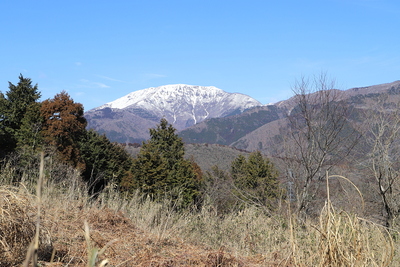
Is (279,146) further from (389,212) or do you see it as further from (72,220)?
(72,220)

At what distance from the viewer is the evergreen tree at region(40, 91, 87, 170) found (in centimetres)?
2864

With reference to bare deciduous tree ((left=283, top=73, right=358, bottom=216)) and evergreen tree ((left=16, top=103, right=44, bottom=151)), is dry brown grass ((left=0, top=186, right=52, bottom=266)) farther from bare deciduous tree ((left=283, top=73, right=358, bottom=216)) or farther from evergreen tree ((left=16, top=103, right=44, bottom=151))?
evergreen tree ((left=16, top=103, right=44, bottom=151))

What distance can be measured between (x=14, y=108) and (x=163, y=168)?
14.6m

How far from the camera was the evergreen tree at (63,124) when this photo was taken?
2864 centimetres

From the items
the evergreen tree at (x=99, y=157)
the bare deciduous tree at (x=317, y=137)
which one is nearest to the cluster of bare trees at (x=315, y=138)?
the bare deciduous tree at (x=317, y=137)

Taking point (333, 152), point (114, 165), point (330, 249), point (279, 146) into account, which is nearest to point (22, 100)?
point (114, 165)

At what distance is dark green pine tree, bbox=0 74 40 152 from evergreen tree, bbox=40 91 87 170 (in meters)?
2.49

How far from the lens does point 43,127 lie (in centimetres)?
2883

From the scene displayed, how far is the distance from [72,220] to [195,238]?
207 cm

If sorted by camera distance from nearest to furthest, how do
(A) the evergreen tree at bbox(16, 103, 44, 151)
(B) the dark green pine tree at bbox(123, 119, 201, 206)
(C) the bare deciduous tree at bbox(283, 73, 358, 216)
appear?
1. (C) the bare deciduous tree at bbox(283, 73, 358, 216)
2. (A) the evergreen tree at bbox(16, 103, 44, 151)
3. (B) the dark green pine tree at bbox(123, 119, 201, 206)

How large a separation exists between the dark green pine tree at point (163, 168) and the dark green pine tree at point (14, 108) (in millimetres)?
10092

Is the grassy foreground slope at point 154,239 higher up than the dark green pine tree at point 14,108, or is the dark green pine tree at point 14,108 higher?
the dark green pine tree at point 14,108

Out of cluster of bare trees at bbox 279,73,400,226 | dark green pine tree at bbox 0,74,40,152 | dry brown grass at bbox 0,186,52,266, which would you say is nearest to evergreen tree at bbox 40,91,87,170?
dark green pine tree at bbox 0,74,40,152

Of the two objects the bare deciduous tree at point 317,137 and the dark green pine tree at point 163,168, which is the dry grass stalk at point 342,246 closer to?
the bare deciduous tree at point 317,137
